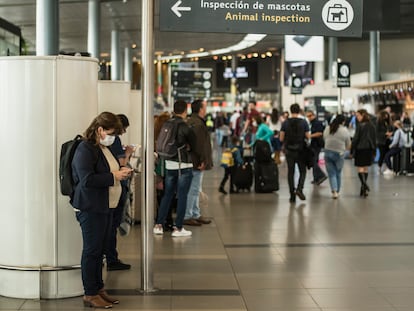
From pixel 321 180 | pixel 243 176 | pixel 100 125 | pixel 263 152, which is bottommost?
pixel 321 180

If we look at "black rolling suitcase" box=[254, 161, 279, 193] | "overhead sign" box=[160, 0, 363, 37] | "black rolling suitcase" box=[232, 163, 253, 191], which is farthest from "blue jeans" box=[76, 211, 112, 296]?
"black rolling suitcase" box=[232, 163, 253, 191]

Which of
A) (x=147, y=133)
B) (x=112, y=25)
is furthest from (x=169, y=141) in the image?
(x=112, y=25)

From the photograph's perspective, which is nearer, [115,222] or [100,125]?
[100,125]

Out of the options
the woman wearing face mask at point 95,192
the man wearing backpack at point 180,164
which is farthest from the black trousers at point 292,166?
the woman wearing face mask at point 95,192

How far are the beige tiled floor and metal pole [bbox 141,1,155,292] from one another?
45 centimetres

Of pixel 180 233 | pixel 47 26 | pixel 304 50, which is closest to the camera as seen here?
pixel 180 233

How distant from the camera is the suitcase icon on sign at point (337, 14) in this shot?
7.37m

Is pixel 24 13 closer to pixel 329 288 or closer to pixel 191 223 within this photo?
pixel 191 223

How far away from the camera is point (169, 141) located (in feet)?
33.4

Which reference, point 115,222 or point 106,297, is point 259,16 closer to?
point 115,222

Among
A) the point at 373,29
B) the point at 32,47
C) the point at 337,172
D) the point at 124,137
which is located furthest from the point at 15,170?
the point at 32,47

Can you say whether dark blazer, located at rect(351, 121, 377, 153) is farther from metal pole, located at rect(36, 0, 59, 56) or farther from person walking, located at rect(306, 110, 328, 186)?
metal pole, located at rect(36, 0, 59, 56)

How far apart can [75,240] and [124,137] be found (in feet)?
15.1

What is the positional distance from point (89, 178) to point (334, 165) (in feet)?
32.6
